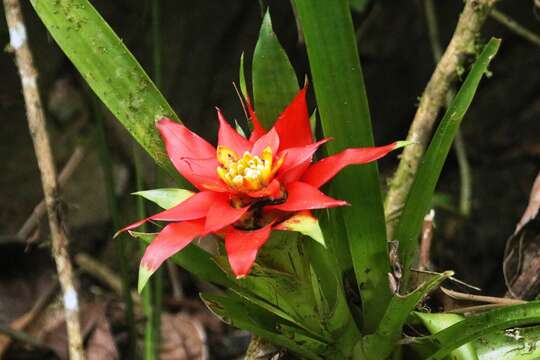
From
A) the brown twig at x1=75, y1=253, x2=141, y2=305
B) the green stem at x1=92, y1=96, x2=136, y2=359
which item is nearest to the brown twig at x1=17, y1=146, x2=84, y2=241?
the green stem at x1=92, y1=96, x2=136, y2=359

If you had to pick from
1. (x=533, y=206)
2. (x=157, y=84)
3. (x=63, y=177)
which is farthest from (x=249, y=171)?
(x=63, y=177)

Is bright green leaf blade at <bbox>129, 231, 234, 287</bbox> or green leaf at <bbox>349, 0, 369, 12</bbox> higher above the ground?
green leaf at <bbox>349, 0, 369, 12</bbox>

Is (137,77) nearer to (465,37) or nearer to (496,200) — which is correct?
(465,37)

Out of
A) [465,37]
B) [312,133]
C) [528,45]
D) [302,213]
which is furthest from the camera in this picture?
[528,45]

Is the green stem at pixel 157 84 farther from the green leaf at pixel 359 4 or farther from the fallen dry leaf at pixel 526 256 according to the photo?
the fallen dry leaf at pixel 526 256

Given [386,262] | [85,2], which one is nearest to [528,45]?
[386,262]

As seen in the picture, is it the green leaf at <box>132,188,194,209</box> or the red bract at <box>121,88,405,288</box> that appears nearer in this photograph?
the red bract at <box>121,88,405,288</box>

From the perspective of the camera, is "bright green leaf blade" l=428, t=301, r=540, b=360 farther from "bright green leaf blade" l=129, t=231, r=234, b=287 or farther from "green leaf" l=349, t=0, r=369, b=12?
"green leaf" l=349, t=0, r=369, b=12
